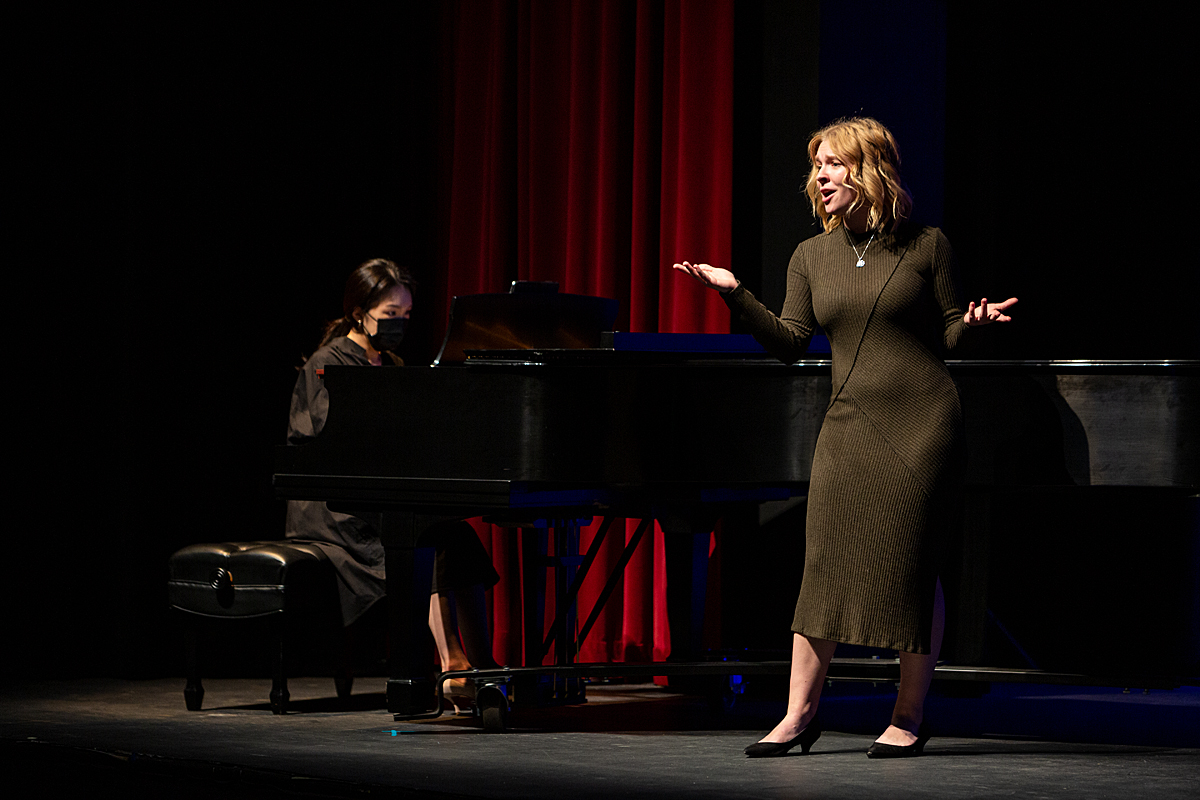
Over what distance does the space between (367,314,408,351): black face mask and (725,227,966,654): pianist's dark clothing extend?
4.79 ft

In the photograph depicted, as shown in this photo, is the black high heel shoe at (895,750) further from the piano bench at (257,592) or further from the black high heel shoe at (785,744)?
the piano bench at (257,592)

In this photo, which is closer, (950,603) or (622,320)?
(950,603)

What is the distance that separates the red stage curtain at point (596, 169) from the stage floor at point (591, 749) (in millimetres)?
696

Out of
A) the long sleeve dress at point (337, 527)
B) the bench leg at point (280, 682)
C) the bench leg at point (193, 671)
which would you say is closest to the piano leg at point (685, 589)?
the long sleeve dress at point (337, 527)

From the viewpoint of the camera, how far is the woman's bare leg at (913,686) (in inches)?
130

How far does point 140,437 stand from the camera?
504cm

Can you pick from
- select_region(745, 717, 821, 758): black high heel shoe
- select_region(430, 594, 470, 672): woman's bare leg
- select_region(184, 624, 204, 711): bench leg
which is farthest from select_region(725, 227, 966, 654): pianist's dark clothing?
select_region(184, 624, 204, 711): bench leg

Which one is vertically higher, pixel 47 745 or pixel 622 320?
pixel 622 320

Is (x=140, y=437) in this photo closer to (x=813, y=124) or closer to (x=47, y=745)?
(x=47, y=745)

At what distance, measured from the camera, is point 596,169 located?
5.20 metres

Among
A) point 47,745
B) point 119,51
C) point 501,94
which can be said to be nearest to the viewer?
point 47,745

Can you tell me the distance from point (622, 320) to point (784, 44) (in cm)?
103

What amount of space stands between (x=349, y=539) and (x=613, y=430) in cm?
111

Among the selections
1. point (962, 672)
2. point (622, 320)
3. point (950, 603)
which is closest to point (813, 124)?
point (622, 320)
